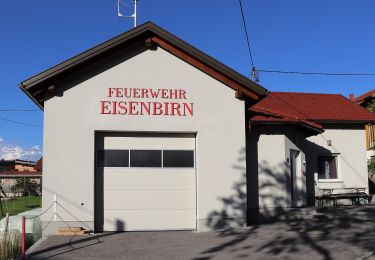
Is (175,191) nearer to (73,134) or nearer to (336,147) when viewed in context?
(73,134)

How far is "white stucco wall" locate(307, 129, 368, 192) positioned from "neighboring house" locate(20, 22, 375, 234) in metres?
9.91

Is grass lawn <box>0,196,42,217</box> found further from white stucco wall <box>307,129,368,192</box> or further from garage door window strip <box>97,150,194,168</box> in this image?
white stucco wall <box>307,129,368,192</box>

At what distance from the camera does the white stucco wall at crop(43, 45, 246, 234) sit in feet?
43.7

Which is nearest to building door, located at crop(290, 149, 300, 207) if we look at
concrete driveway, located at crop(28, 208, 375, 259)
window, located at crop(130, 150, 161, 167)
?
concrete driveway, located at crop(28, 208, 375, 259)

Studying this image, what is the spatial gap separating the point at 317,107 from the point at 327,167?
11.1 feet

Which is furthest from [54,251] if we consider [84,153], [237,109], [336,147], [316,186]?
[336,147]

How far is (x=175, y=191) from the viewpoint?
46.7 ft

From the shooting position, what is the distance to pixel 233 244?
11547 millimetres

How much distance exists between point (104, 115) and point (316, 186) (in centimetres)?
1255

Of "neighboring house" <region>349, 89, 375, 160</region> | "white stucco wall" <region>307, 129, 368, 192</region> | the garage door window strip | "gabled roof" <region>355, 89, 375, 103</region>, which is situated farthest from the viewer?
"gabled roof" <region>355, 89, 375, 103</region>

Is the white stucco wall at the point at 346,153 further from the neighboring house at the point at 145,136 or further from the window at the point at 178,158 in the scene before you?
the window at the point at 178,158

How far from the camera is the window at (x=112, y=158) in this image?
1394 centimetres

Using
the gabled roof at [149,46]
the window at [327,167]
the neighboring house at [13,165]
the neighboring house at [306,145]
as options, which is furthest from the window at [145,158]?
the neighboring house at [13,165]

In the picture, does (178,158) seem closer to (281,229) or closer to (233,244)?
(281,229)
